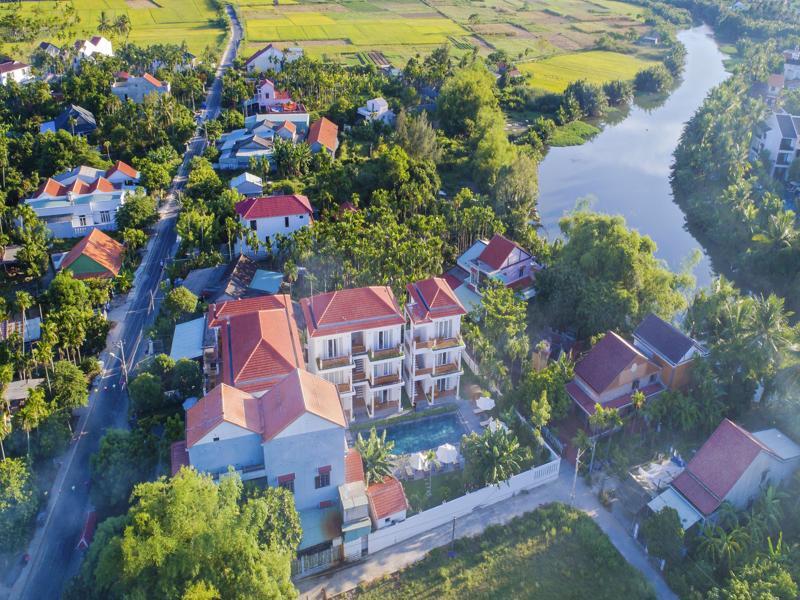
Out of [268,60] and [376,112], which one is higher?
[268,60]

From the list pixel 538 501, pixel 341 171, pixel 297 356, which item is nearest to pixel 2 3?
pixel 341 171

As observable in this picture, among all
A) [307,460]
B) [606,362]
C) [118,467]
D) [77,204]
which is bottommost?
[77,204]

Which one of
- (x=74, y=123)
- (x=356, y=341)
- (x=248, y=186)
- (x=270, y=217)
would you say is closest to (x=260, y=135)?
(x=248, y=186)

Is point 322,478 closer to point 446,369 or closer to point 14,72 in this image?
point 446,369

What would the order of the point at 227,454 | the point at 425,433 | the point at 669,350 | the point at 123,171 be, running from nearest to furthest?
the point at 227,454, the point at 425,433, the point at 669,350, the point at 123,171

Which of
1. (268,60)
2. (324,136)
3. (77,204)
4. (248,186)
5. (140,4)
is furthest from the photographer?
(140,4)

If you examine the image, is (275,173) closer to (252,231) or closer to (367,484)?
(252,231)

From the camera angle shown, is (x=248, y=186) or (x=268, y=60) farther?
(x=268, y=60)
